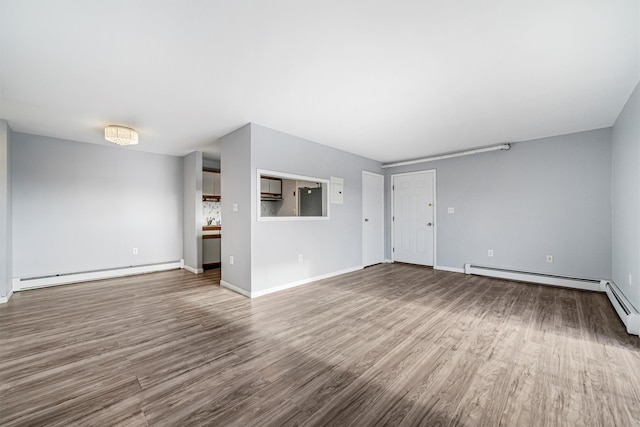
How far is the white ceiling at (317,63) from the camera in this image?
1628 millimetres

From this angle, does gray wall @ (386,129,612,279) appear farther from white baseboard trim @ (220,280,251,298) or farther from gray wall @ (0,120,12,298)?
gray wall @ (0,120,12,298)

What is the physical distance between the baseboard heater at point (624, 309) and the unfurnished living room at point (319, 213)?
5 cm

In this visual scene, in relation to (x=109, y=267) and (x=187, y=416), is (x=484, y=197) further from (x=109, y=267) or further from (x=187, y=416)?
(x=109, y=267)

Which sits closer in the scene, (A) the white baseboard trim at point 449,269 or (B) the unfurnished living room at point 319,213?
(B) the unfurnished living room at point 319,213

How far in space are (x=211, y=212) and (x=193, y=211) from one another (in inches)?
29.5

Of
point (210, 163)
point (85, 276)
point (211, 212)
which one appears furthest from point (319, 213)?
point (85, 276)

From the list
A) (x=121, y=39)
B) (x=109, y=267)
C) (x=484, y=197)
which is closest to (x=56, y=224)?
(x=109, y=267)

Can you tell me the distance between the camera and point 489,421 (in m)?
1.41

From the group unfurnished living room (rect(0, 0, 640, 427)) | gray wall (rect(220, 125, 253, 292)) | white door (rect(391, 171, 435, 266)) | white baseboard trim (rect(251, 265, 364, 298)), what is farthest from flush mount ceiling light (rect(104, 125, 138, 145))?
white door (rect(391, 171, 435, 266))

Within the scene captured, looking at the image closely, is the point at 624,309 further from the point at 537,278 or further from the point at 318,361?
the point at 318,361

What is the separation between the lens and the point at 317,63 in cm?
218

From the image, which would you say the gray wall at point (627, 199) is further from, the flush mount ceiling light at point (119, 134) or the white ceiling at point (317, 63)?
the flush mount ceiling light at point (119, 134)

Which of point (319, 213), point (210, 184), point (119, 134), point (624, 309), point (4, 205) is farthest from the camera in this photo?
point (210, 184)

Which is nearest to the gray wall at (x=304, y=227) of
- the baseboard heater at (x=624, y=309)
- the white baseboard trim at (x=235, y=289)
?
the white baseboard trim at (x=235, y=289)
